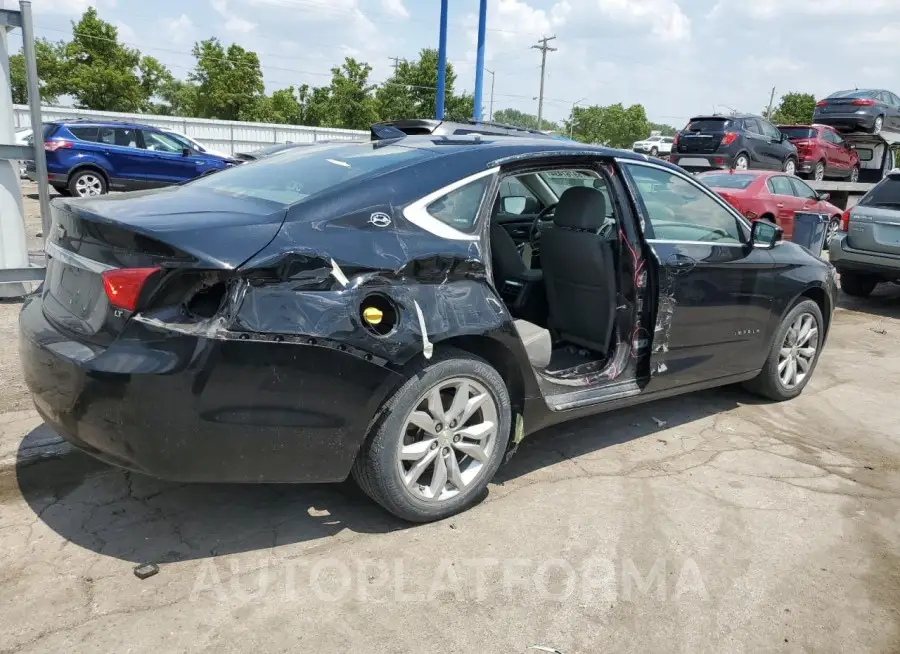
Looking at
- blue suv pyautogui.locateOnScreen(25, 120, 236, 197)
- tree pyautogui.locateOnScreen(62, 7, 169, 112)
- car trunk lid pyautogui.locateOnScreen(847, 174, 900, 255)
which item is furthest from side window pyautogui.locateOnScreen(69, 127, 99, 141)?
tree pyautogui.locateOnScreen(62, 7, 169, 112)

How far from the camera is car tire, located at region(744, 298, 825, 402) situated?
493 centimetres

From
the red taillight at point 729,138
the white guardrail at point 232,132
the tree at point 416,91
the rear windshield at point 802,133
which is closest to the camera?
the red taillight at point 729,138

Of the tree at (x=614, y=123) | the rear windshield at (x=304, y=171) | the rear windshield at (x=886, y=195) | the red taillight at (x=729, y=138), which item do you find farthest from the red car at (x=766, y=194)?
the tree at (x=614, y=123)

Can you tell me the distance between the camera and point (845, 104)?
1966cm

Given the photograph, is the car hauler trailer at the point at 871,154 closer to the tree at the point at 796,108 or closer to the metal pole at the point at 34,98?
the metal pole at the point at 34,98

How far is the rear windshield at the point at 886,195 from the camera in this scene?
877cm

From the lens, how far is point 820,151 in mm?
18344

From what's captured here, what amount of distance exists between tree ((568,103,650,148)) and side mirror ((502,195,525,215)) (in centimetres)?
7652

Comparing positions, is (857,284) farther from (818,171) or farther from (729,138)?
(818,171)

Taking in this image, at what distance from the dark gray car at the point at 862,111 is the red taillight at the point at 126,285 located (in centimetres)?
2106

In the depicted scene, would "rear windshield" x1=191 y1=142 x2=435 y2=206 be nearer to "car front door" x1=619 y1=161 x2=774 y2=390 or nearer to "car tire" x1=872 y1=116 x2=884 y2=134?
"car front door" x1=619 y1=161 x2=774 y2=390

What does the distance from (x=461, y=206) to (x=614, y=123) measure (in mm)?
81687

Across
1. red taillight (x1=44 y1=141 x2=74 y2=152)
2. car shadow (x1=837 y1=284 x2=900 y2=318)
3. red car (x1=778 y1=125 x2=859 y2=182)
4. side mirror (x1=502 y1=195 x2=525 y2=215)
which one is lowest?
car shadow (x1=837 y1=284 x2=900 y2=318)

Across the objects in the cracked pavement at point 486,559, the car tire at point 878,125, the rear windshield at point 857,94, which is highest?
the rear windshield at point 857,94
